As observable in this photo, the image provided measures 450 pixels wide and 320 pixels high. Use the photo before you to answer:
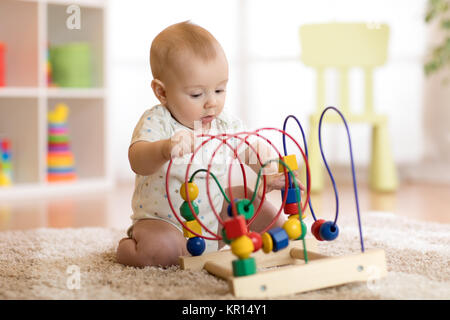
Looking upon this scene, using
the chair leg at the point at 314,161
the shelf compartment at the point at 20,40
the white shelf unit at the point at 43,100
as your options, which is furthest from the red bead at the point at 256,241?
the shelf compartment at the point at 20,40

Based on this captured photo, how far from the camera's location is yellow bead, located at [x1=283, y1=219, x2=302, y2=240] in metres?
0.93

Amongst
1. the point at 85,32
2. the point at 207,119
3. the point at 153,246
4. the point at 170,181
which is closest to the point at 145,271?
the point at 153,246

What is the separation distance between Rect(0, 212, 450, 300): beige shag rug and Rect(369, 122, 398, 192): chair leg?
77cm

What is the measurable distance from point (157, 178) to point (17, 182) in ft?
4.41

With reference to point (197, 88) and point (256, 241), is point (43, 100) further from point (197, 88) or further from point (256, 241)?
point (256, 241)

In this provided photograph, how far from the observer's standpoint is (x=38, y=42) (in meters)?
2.19

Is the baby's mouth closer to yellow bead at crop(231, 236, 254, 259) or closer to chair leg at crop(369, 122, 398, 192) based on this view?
yellow bead at crop(231, 236, 254, 259)

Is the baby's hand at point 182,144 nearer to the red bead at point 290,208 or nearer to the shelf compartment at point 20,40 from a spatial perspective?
the red bead at point 290,208

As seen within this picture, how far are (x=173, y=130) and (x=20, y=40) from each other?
1.37 m

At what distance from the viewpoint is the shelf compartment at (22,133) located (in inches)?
87.9

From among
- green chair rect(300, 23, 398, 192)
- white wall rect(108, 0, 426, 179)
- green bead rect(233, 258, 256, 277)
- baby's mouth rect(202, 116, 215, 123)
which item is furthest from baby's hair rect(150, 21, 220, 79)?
white wall rect(108, 0, 426, 179)

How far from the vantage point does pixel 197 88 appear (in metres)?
1.06

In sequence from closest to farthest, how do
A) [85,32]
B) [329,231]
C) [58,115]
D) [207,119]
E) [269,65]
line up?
[329,231] → [207,119] → [58,115] → [85,32] → [269,65]
